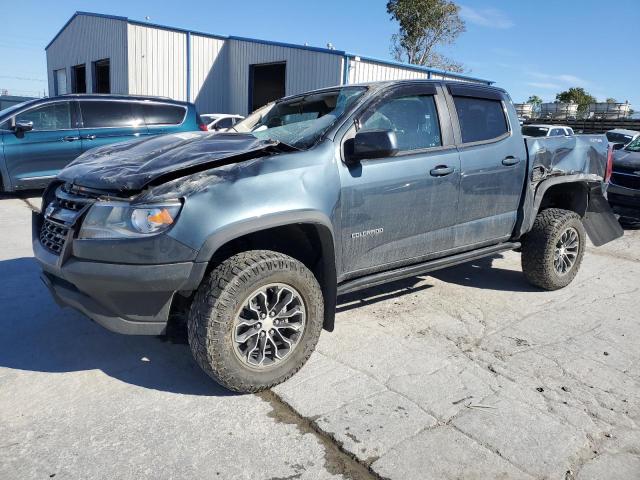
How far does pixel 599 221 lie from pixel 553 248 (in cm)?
112

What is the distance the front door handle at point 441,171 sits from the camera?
376 centimetres

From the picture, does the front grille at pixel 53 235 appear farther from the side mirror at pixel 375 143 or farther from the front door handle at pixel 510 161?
Answer: the front door handle at pixel 510 161

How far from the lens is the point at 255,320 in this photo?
2.98m

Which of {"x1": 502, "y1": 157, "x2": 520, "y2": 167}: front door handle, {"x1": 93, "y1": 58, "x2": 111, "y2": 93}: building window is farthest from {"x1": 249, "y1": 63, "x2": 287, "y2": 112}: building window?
{"x1": 502, "y1": 157, "x2": 520, "y2": 167}: front door handle

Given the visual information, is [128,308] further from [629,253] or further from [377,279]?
[629,253]

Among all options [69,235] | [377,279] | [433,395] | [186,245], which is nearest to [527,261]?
[377,279]

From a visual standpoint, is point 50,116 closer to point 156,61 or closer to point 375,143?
point 375,143

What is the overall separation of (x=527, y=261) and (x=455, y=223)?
133 centimetres

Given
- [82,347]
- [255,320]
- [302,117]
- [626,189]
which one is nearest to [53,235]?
[82,347]

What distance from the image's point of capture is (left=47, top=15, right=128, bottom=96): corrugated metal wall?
19611 mm

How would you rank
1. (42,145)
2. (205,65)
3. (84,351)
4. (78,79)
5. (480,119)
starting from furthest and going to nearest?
Answer: (78,79)
(205,65)
(42,145)
(480,119)
(84,351)

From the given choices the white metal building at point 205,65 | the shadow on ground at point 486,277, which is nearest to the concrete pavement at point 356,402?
the shadow on ground at point 486,277

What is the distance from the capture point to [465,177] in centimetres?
399

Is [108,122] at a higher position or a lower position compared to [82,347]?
higher
